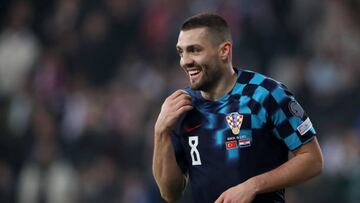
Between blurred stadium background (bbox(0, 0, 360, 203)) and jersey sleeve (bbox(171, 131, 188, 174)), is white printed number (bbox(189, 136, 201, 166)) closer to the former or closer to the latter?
jersey sleeve (bbox(171, 131, 188, 174))

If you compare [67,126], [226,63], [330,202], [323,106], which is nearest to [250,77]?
[226,63]

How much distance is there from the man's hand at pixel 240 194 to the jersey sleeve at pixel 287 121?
339 mm

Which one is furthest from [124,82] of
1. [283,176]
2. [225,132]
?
[283,176]

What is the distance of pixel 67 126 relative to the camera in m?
12.6

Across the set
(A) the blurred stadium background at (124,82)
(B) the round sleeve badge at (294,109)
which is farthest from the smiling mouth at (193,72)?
(A) the blurred stadium background at (124,82)

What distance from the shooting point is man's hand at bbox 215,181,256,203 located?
450 cm

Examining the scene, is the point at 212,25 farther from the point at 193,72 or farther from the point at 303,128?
the point at 303,128

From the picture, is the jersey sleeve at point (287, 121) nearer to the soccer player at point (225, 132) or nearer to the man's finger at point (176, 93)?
the soccer player at point (225, 132)

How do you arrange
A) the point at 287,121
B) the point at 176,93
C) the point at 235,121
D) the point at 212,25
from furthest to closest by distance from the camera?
Answer: the point at 176,93 → the point at 212,25 → the point at 235,121 → the point at 287,121

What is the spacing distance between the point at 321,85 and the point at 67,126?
12.0 ft

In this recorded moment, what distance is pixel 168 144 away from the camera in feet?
16.3

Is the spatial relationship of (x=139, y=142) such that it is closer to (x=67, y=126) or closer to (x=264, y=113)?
(x=67, y=126)

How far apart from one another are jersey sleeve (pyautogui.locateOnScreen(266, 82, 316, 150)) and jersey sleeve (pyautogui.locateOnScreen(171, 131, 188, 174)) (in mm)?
616

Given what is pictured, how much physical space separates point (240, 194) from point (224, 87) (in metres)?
0.70
